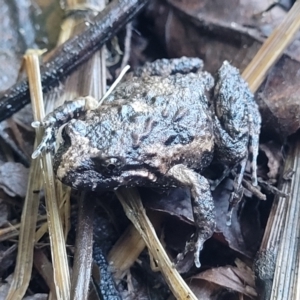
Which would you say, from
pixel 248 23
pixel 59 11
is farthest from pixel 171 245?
pixel 59 11

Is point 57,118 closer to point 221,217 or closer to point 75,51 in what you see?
point 75,51

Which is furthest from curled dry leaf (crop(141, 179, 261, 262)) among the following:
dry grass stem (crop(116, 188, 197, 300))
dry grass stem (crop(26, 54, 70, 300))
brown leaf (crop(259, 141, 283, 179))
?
dry grass stem (crop(26, 54, 70, 300))

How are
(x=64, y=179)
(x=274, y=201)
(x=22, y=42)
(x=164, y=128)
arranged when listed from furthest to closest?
(x=22, y=42), (x=274, y=201), (x=164, y=128), (x=64, y=179)

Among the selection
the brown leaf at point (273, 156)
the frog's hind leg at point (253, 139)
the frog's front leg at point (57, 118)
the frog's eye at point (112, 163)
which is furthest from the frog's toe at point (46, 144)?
the brown leaf at point (273, 156)

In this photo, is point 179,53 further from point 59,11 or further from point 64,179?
point 64,179

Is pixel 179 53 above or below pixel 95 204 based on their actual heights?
above

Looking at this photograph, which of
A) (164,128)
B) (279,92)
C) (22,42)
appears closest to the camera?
(164,128)

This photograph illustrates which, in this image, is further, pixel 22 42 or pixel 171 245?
pixel 22 42

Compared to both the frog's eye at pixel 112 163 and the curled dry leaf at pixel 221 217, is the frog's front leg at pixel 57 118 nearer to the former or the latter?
the frog's eye at pixel 112 163
